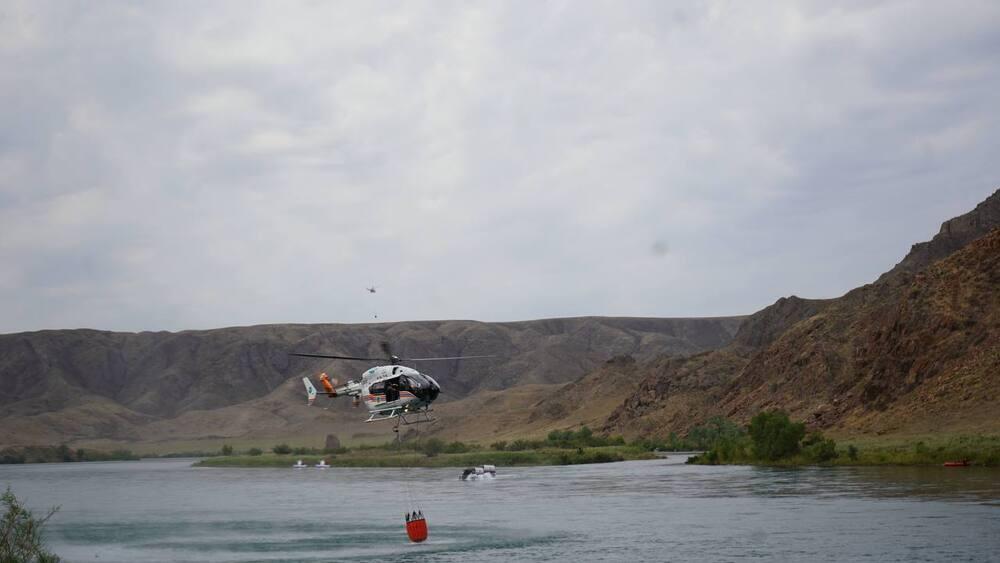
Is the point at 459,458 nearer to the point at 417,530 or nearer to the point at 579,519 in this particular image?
the point at 579,519

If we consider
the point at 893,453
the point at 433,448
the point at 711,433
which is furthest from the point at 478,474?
the point at 433,448

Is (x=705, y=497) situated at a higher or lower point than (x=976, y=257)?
lower

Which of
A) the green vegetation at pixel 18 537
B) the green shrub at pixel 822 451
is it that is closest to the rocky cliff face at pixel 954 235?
the green shrub at pixel 822 451

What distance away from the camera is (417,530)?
2435 inches

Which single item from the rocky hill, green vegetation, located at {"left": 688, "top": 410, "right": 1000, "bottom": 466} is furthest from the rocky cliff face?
green vegetation, located at {"left": 688, "top": 410, "right": 1000, "bottom": 466}

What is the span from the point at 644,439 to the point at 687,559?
117773 mm

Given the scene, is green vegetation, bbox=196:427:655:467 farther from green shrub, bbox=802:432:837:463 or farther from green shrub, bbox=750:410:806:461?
green shrub, bbox=802:432:837:463

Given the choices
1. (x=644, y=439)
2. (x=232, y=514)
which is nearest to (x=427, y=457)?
(x=644, y=439)

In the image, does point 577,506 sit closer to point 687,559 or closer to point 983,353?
point 687,559

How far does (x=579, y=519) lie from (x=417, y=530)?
41.9 feet

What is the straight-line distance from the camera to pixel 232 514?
3383 inches

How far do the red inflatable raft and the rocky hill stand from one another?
54.6m

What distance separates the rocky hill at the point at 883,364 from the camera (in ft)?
356

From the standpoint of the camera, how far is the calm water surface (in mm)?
53969
